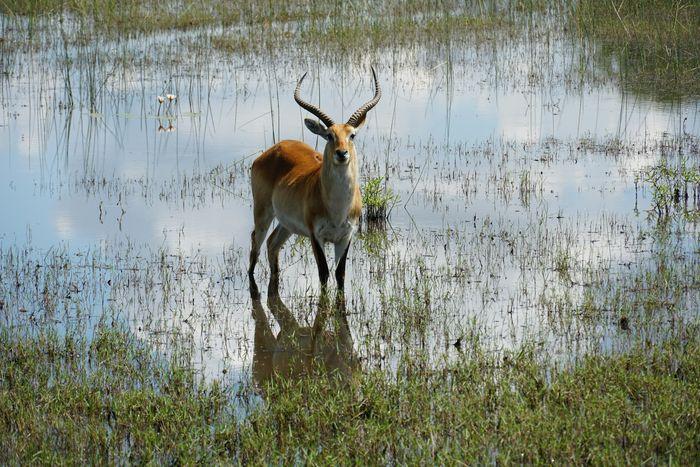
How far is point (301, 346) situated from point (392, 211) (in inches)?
131

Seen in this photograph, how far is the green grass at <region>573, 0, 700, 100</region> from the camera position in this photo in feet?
47.1

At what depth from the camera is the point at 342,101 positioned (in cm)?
1409

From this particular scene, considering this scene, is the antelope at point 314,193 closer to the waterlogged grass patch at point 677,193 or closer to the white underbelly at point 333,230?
the white underbelly at point 333,230

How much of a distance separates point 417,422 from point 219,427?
3.14ft

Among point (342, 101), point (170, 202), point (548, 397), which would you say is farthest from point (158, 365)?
point (342, 101)

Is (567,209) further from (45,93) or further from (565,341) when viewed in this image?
(45,93)

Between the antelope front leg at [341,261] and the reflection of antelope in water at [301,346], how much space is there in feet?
0.64

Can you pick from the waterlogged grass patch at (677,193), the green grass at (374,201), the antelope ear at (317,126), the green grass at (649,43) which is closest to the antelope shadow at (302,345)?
the antelope ear at (317,126)

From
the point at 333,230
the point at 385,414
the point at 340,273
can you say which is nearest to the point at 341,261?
the point at 340,273

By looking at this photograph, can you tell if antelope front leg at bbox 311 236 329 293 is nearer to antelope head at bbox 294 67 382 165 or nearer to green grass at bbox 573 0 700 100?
antelope head at bbox 294 67 382 165

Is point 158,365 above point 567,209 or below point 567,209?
below

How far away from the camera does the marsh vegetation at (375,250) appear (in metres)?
5.46

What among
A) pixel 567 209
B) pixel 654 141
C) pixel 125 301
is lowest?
pixel 125 301

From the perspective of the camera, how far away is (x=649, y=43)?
16250 millimetres
